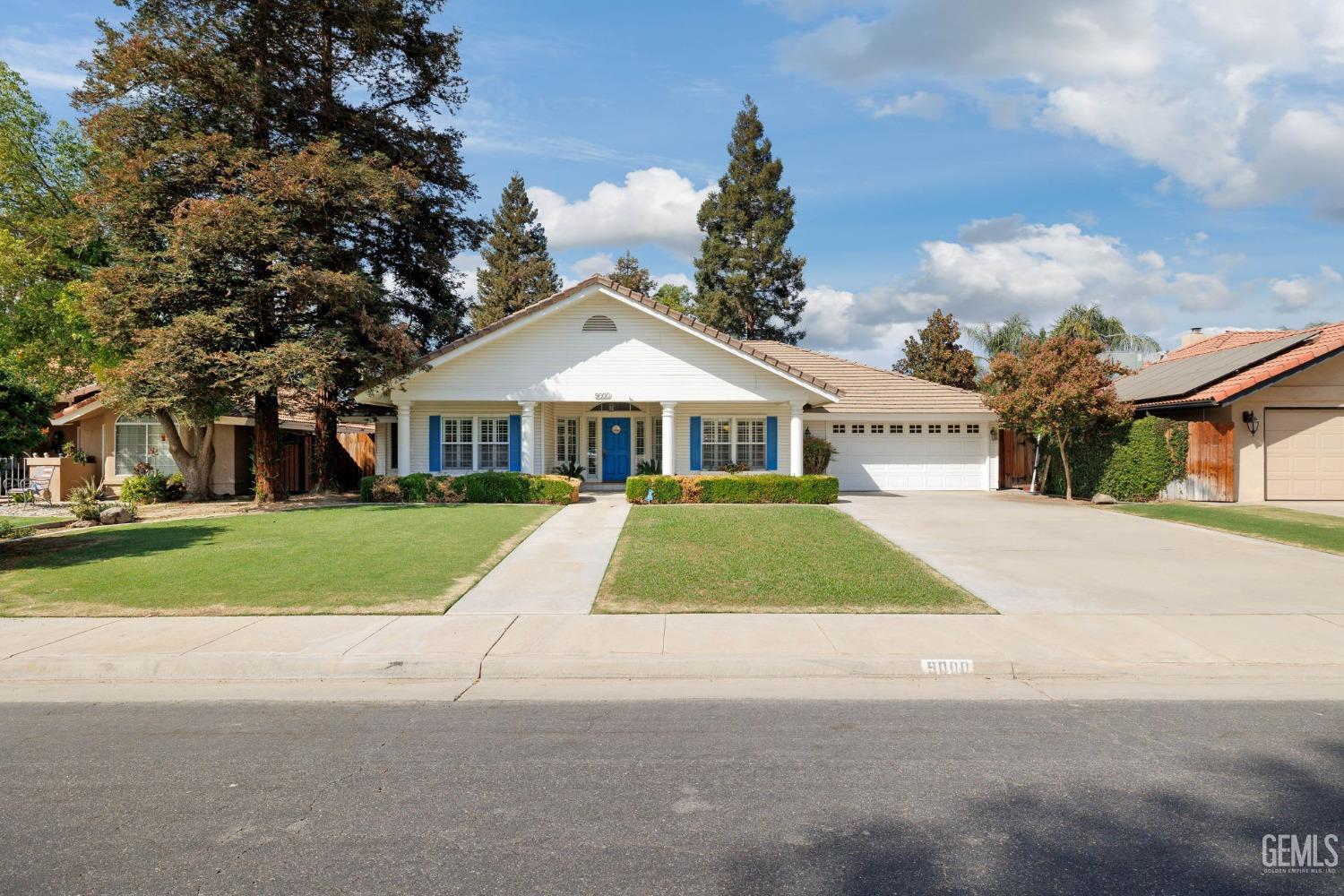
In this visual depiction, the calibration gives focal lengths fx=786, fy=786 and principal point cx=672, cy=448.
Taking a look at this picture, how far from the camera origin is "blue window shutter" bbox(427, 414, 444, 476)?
22.9m

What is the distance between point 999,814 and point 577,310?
1943 centimetres

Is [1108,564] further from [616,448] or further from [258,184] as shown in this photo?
[258,184]

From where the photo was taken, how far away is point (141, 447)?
23500 millimetres

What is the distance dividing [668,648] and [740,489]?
1320cm

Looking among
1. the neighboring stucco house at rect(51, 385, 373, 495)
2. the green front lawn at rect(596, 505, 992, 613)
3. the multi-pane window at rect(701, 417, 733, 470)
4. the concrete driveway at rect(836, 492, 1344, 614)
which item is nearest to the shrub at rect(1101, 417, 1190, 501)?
the concrete driveway at rect(836, 492, 1344, 614)

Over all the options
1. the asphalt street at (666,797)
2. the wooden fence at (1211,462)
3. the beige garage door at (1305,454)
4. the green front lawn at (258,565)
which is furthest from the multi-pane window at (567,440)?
the beige garage door at (1305,454)

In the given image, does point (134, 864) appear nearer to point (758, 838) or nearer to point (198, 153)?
point (758, 838)

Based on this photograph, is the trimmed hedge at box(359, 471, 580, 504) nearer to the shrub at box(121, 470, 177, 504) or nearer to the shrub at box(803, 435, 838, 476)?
the shrub at box(121, 470, 177, 504)

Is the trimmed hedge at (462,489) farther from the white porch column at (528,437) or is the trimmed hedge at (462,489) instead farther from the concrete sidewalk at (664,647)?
the concrete sidewalk at (664,647)

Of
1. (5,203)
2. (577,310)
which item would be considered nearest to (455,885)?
(577,310)

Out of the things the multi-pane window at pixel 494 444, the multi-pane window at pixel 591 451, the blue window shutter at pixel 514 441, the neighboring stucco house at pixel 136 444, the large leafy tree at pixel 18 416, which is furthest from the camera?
the multi-pane window at pixel 591 451

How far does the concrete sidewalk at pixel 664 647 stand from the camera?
685 centimetres

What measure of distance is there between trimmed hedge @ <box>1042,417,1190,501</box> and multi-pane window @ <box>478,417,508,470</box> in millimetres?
16905

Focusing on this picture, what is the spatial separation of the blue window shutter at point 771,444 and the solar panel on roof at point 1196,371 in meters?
10.8
